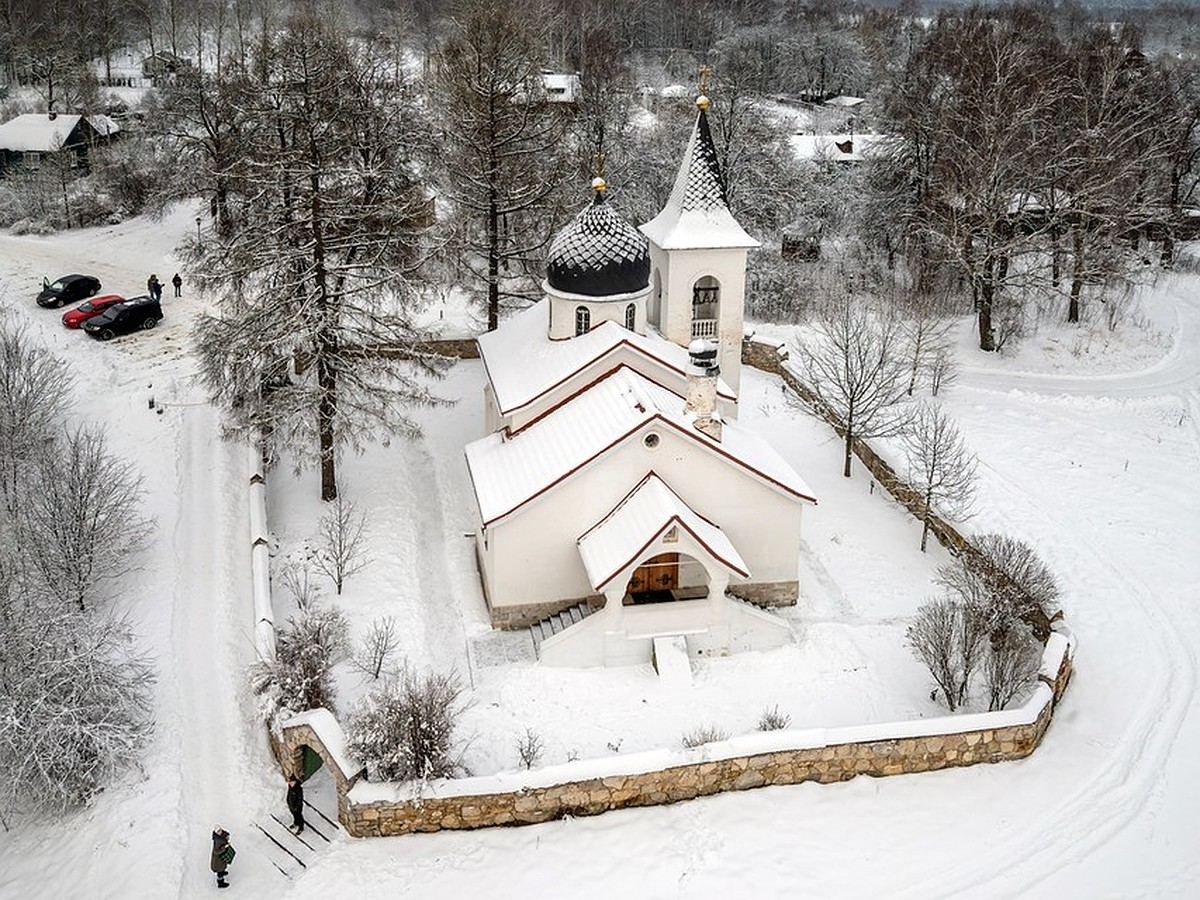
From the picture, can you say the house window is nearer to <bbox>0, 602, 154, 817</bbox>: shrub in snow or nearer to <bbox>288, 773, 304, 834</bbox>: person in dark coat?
<bbox>288, 773, 304, 834</bbox>: person in dark coat

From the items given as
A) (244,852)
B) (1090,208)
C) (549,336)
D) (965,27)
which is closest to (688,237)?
(549,336)

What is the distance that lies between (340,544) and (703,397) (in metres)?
7.52

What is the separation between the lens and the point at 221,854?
14445 mm

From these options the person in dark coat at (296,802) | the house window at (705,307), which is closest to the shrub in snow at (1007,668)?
the house window at (705,307)

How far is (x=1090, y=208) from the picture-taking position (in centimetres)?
3669

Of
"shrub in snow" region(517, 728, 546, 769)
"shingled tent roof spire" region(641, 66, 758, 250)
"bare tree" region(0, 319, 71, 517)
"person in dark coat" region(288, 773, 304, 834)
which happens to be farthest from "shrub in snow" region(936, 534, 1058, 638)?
"bare tree" region(0, 319, 71, 517)

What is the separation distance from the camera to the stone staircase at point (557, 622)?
66.9 feet

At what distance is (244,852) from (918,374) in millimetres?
23252

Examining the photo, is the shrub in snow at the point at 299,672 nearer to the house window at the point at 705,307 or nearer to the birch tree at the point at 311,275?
the birch tree at the point at 311,275

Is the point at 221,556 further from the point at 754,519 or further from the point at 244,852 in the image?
the point at 754,519

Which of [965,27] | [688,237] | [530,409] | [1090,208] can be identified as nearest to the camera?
[530,409]

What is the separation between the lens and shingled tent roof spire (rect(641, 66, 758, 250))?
2447 centimetres

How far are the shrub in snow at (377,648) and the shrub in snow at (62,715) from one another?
11.6 ft

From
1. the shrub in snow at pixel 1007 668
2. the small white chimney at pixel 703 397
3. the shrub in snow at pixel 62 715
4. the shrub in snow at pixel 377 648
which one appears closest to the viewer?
the shrub in snow at pixel 62 715
